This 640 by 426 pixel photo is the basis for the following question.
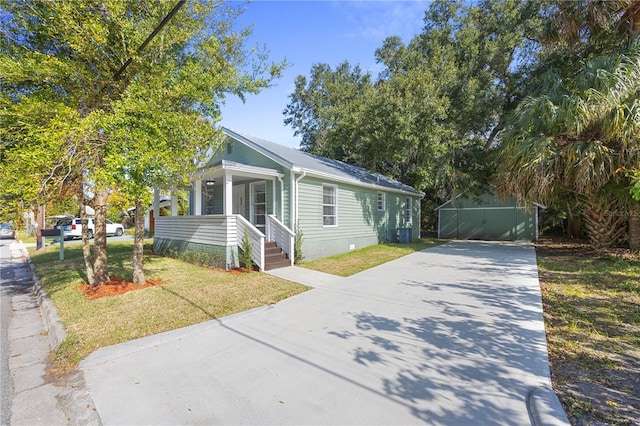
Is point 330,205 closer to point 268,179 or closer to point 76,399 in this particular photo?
point 268,179

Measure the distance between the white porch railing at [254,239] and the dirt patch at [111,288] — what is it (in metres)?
2.45

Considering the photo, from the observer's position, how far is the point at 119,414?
2.58 metres

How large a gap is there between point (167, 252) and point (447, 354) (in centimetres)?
1093

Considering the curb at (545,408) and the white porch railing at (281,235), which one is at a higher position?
the white porch railing at (281,235)

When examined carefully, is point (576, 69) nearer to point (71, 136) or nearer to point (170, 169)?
point (170, 169)

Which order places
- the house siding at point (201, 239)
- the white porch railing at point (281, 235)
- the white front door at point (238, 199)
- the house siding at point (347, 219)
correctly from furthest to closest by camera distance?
the white front door at point (238, 199) → the house siding at point (347, 219) → the white porch railing at point (281, 235) → the house siding at point (201, 239)

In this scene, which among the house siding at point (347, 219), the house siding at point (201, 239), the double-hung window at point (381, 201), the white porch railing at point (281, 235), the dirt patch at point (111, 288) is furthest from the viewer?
the double-hung window at point (381, 201)

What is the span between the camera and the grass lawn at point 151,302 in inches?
165

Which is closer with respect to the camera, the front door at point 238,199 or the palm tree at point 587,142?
the palm tree at point 587,142

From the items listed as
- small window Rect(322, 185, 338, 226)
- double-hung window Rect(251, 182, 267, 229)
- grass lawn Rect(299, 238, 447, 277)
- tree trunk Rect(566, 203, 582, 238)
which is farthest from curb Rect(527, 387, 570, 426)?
tree trunk Rect(566, 203, 582, 238)

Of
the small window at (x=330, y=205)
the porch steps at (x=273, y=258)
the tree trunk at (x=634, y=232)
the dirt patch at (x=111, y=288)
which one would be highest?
the small window at (x=330, y=205)

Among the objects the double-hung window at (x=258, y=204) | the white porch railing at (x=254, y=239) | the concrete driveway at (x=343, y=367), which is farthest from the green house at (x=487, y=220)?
the concrete driveway at (x=343, y=367)

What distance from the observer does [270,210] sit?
34.2ft

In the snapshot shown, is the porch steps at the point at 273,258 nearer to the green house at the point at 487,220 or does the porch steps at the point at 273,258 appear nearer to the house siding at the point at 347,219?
the house siding at the point at 347,219
